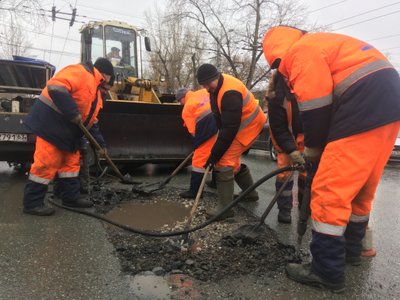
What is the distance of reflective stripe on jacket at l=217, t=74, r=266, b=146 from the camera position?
402 centimetres

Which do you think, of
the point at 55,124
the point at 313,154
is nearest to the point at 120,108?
the point at 55,124

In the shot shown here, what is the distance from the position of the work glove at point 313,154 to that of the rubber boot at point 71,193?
2621mm

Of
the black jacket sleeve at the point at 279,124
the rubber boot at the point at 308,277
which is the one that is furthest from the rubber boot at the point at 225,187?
the rubber boot at the point at 308,277

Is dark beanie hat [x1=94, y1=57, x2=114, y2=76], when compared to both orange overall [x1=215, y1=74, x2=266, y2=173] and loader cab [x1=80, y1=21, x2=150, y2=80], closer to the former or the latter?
orange overall [x1=215, y1=74, x2=266, y2=173]

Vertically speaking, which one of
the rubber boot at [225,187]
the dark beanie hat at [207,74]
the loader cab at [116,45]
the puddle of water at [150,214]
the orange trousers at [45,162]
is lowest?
the puddle of water at [150,214]

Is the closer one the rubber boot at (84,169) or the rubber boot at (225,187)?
the rubber boot at (225,187)

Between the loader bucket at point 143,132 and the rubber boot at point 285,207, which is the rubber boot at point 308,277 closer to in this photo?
the rubber boot at point 285,207

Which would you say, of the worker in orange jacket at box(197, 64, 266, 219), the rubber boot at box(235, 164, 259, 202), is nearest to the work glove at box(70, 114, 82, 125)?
the worker in orange jacket at box(197, 64, 266, 219)

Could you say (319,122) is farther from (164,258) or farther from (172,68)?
(172,68)

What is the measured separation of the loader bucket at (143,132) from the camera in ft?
21.0

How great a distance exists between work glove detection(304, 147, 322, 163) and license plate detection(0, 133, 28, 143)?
13.5ft

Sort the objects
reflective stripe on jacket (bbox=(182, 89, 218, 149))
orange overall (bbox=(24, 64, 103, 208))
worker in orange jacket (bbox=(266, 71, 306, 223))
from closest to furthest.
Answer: worker in orange jacket (bbox=(266, 71, 306, 223)) < orange overall (bbox=(24, 64, 103, 208)) < reflective stripe on jacket (bbox=(182, 89, 218, 149))

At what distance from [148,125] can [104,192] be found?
2009 mm

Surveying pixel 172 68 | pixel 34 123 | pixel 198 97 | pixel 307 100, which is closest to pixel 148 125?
pixel 198 97
